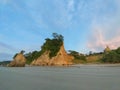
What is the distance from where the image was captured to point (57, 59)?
5935 inches

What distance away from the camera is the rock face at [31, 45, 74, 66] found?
148837 mm

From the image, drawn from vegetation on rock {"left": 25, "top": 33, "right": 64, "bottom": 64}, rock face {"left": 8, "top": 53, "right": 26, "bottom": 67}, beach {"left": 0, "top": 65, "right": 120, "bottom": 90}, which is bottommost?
beach {"left": 0, "top": 65, "right": 120, "bottom": 90}

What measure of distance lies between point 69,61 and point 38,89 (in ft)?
434

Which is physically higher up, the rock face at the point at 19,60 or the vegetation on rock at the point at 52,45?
the vegetation on rock at the point at 52,45

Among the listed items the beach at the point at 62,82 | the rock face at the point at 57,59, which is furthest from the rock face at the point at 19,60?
the beach at the point at 62,82

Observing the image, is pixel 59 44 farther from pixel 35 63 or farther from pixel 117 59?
pixel 117 59

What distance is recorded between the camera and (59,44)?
168500 mm

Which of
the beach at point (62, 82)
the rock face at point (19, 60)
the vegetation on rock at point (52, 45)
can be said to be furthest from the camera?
the vegetation on rock at point (52, 45)

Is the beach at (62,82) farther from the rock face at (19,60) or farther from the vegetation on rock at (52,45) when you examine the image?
the vegetation on rock at (52,45)

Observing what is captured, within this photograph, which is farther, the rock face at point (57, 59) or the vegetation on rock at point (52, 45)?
the vegetation on rock at point (52, 45)

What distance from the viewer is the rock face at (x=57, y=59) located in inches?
5860

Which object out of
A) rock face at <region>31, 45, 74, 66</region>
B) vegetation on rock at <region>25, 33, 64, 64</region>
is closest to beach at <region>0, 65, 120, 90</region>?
rock face at <region>31, 45, 74, 66</region>

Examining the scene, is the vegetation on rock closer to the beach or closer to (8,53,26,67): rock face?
(8,53,26,67): rock face

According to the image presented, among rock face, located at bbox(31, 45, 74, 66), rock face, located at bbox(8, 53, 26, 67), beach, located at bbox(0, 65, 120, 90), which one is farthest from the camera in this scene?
rock face, located at bbox(31, 45, 74, 66)
